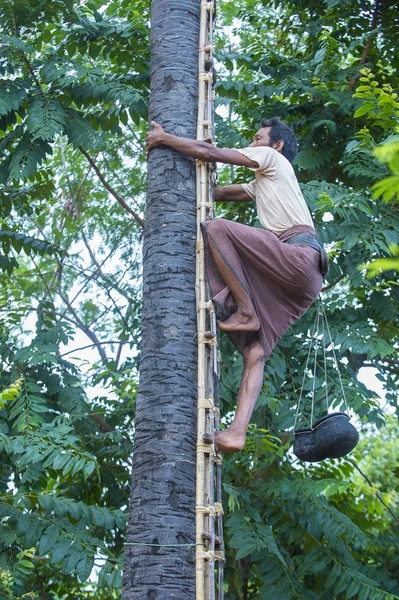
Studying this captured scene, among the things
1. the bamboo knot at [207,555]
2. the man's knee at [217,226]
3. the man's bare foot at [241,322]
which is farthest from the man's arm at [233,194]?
the bamboo knot at [207,555]

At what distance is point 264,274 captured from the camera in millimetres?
3982

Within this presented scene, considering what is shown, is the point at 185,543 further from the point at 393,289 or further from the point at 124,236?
the point at 124,236

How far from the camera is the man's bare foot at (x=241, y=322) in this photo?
379cm

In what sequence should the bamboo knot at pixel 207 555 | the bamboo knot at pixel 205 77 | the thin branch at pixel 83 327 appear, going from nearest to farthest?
1. the bamboo knot at pixel 207 555
2. the bamboo knot at pixel 205 77
3. the thin branch at pixel 83 327

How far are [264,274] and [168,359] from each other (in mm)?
682

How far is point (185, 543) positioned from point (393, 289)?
363cm

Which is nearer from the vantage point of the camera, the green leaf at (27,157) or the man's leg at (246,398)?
the man's leg at (246,398)

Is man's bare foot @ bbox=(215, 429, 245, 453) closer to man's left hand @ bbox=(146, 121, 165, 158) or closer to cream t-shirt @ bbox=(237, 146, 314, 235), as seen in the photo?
cream t-shirt @ bbox=(237, 146, 314, 235)

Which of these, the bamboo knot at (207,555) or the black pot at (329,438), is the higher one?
the black pot at (329,438)

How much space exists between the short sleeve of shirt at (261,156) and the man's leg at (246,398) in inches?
34.7

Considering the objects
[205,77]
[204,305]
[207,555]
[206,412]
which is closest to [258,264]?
[204,305]

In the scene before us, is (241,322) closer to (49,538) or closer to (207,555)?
(207,555)

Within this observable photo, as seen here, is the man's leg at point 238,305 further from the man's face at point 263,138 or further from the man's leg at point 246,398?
the man's face at point 263,138

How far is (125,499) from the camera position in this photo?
6.73 meters
